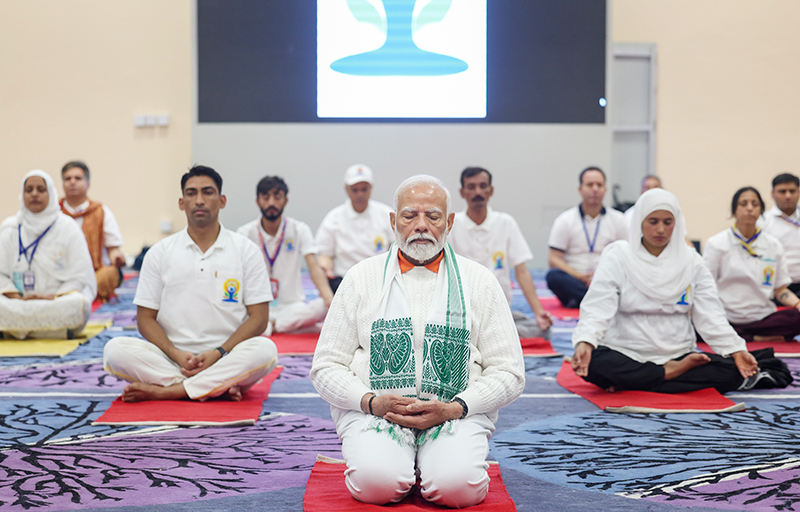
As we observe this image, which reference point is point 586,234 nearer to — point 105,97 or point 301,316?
point 301,316

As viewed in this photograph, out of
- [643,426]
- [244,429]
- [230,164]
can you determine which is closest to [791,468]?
[643,426]

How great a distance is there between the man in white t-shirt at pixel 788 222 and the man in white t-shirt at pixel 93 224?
4982mm

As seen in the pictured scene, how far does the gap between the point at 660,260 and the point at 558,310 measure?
263 centimetres

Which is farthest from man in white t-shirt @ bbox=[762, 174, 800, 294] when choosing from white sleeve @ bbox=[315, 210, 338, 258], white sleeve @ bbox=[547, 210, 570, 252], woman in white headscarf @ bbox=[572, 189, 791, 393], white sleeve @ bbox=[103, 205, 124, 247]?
white sleeve @ bbox=[103, 205, 124, 247]

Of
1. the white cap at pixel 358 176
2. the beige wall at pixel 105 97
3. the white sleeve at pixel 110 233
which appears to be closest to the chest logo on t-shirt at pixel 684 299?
the white cap at pixel 358 176

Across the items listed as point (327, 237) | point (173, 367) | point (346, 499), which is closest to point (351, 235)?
point (327, 237)

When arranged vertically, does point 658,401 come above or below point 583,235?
below

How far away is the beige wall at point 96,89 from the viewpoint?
941cm

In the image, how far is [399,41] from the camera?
8.13 meters

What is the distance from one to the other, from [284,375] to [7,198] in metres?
7.21

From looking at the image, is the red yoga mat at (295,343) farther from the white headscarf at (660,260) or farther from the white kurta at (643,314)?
the white headscarf at (660,260)

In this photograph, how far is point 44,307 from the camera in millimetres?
4559

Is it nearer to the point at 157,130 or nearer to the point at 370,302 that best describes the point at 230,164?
the point at 157,130

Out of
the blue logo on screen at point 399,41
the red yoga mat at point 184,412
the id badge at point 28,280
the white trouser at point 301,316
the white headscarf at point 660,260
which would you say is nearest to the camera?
the red yoga mat at point 184,412
